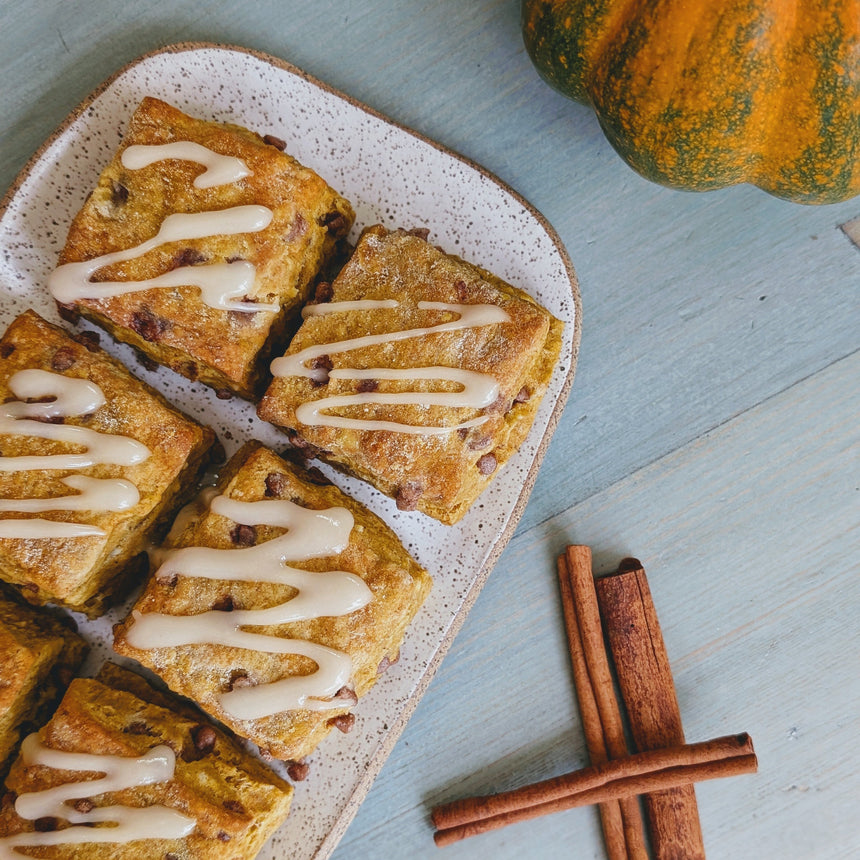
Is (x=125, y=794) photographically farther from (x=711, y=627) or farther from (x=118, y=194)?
(x=711, y=627)

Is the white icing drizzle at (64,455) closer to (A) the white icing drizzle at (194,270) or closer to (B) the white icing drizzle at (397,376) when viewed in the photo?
(A) the white icing drizzle at (194,270)

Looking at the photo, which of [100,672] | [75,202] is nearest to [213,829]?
[100,672]

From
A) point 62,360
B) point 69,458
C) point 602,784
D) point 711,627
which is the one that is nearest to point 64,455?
point 69,458

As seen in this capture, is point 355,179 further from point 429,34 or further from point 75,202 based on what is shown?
point 75,202

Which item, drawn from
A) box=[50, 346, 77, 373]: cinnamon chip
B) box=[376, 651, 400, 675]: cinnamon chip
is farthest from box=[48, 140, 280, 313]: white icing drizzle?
box=[376, 651, 400, 675]: cinnamon chip

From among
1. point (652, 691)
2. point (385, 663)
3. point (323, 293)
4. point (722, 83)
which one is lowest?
point (652, 691)
